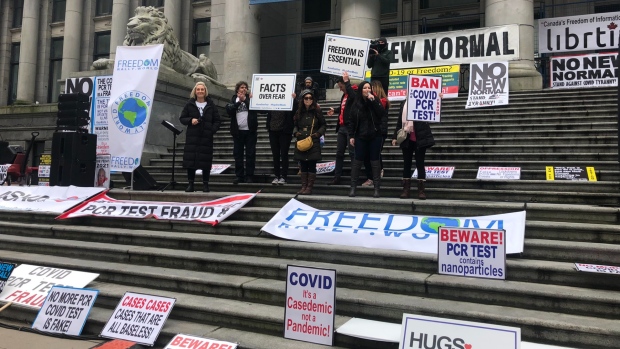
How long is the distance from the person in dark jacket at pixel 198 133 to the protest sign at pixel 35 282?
2.86 meters

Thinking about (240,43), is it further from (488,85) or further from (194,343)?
(194,343)

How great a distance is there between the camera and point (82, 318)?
483cm

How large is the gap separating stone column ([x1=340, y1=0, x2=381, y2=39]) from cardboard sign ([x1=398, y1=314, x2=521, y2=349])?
54.5ft

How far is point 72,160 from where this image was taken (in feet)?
30.7

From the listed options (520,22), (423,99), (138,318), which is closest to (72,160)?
(138,318)

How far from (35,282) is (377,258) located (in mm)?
4169

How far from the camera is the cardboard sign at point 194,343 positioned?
4129 millimetres

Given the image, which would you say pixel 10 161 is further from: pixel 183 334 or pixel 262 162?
pixel 183 334

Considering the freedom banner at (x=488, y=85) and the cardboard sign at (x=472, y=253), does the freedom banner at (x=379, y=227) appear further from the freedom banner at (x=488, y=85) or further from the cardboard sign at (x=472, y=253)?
the freedom banner at (x=488, y=85)

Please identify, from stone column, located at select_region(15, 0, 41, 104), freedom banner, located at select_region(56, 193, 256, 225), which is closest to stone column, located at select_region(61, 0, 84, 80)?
stone column, located at select_region(15, 0, 41, 104)

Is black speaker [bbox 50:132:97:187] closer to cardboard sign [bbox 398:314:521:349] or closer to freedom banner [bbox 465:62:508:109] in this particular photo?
cardboard sign [bbox 398:314:521:349]

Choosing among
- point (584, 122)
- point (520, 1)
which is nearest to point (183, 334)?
point (584, 122)

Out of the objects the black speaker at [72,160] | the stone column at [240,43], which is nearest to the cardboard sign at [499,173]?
the black speaker at [72,160]

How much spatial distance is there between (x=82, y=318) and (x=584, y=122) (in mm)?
10404
